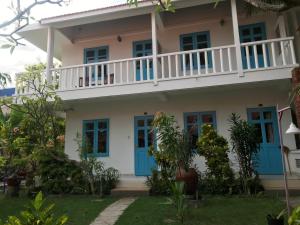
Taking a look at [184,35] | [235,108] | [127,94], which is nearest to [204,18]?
[184,35]

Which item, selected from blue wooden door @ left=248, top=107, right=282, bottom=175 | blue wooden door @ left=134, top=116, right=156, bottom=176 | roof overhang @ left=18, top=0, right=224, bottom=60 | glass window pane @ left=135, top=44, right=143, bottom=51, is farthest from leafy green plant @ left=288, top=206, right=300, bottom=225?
glass window pane @ left=135, top=44, right=143, bottom=51

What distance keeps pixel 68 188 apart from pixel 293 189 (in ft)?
23.9

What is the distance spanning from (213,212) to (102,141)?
6.59m

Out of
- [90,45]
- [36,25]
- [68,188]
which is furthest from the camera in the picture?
[90,45]

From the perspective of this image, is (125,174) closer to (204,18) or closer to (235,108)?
(235,108)

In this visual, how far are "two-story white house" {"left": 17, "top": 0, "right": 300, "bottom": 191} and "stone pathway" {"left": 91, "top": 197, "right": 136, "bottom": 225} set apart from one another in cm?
214

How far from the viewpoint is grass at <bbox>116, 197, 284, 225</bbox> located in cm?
585

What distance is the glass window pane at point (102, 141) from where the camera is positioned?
1180cm

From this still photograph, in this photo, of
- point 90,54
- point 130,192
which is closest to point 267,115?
point 130,192

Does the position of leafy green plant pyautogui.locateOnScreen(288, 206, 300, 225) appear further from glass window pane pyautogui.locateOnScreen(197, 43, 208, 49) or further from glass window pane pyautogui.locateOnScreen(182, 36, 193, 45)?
glass window pane pyautogui.locateOnScreen(182, 36, 193, 45)

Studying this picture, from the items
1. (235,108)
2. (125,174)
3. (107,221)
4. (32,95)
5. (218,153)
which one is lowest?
(107,221)

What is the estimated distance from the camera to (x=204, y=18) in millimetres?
11406

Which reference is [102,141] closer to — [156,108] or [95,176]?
[95,176]

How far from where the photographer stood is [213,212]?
644cm
